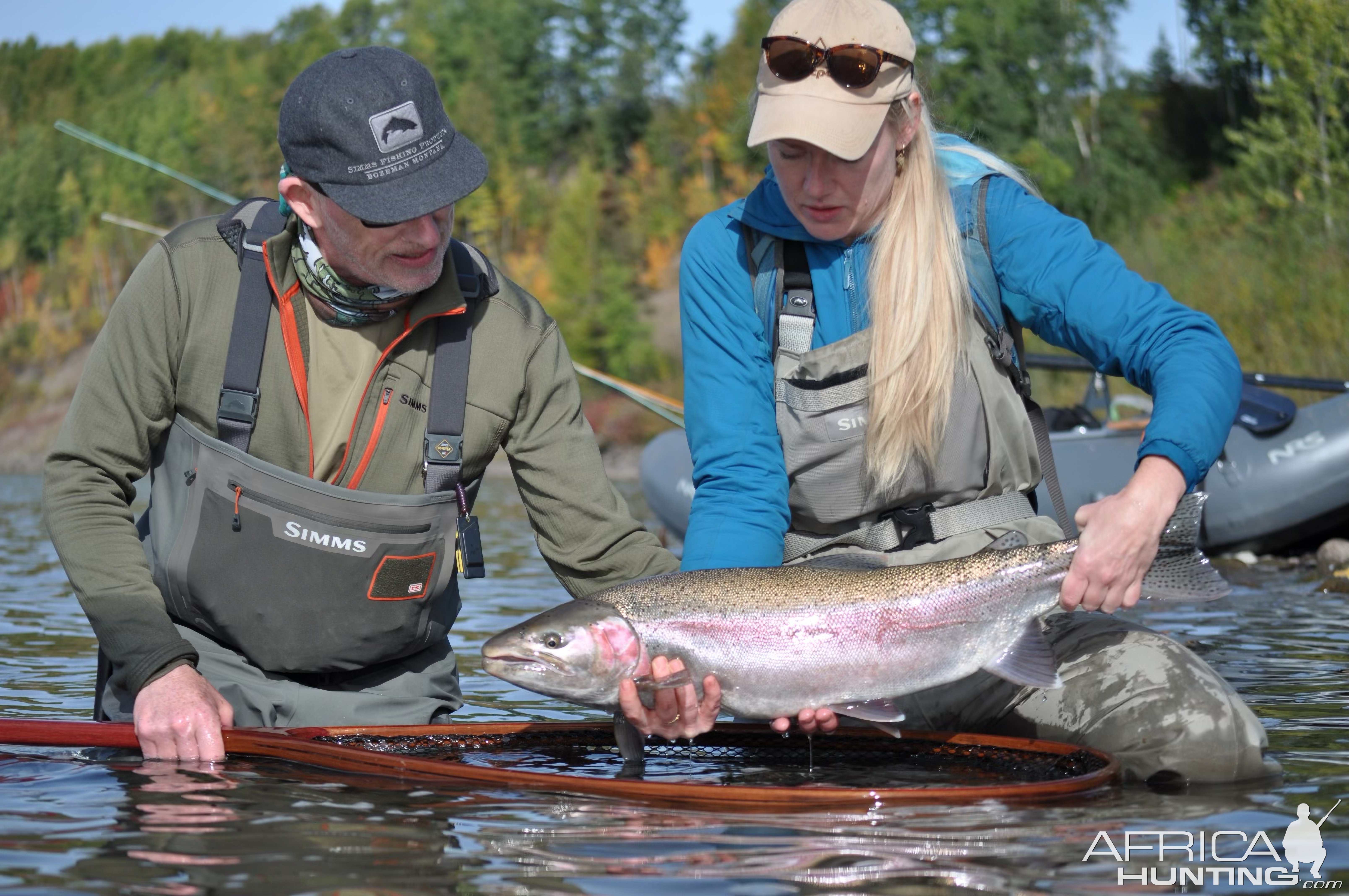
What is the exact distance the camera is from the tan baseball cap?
148 inches

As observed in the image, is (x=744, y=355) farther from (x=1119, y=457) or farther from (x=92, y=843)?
(x=1119, y=457)

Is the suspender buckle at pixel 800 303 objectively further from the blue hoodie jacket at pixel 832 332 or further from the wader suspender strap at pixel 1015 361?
the wader suspender strap at pixel 1015 361

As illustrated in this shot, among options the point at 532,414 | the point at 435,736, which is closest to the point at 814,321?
the point at 532,414

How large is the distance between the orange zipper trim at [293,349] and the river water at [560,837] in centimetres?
87

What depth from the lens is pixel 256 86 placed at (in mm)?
92812

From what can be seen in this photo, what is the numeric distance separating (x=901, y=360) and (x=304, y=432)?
5.20 feet

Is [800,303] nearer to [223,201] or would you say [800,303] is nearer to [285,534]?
[285,534]

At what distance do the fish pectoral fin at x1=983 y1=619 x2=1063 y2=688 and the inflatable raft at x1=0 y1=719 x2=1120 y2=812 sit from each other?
8.0 inches

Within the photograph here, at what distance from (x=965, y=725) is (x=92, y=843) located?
2.19 meters

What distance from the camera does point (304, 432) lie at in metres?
4.09

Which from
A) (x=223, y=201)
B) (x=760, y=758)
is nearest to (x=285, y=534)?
(x=760, y=758)

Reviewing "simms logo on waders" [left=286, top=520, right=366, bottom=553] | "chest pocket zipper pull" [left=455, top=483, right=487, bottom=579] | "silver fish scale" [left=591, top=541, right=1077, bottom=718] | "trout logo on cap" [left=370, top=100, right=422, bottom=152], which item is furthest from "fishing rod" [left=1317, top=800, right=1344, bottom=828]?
"trout logo on cap" [left=370, top=100, right=422, bottom=152]

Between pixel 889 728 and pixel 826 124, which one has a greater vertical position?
pixel 826 124

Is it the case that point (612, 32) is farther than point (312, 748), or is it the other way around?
point (612, 32)
